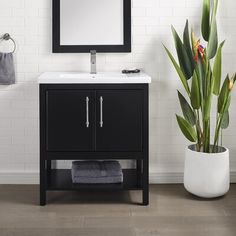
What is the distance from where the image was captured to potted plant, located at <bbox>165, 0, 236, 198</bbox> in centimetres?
383

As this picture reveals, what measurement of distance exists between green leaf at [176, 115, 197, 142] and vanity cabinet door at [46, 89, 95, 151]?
652mm

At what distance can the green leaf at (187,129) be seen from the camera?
392 cm

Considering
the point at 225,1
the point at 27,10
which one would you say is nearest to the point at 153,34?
the point at 225,1

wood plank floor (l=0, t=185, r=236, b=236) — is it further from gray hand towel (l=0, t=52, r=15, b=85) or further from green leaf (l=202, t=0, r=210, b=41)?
green leaf (l=202, t=0, r=210, b=41)

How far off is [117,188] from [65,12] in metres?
1.35

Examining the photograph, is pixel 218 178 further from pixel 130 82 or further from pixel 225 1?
pixel 225 1

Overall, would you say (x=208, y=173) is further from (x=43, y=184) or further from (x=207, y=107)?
(x=43, y=184)

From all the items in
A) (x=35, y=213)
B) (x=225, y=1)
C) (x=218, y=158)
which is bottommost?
(x=35, y=213)

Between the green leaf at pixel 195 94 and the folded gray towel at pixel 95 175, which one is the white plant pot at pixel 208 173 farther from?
the folded gray towel at pixel 95 175

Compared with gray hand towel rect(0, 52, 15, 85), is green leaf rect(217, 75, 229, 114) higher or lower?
lower

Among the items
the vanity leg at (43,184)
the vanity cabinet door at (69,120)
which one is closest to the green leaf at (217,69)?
the vanity cabinet door at (69,120)

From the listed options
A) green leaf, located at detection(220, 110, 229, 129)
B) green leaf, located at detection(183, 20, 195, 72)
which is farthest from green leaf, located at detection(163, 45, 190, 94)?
green leaf, located at detection(220, 110, 229, 129)

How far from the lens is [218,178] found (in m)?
3.85

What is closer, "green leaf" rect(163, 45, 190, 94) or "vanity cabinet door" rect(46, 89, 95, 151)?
"vanity cabinet door" rect(46, 89, 95, 151)
